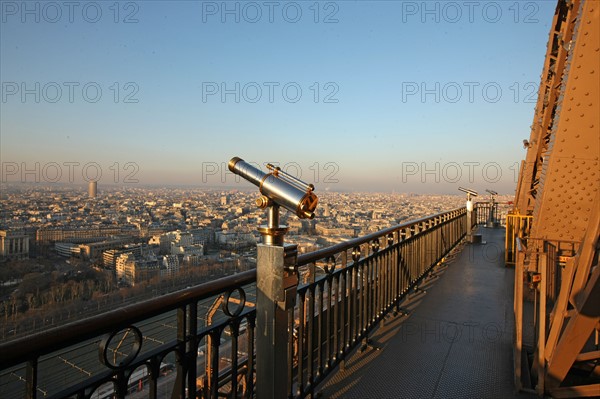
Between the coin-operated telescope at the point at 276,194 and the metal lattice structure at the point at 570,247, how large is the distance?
6.89 ft

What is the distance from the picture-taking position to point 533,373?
3.30 meters

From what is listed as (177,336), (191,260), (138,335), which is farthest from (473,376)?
(191,260)

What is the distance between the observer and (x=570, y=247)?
439 cm

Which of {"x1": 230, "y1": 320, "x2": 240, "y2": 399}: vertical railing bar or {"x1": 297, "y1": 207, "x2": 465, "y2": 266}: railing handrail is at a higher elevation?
{"x1": 297, "y1": 207, "x2": 465, "y2": 266}: railing handrail

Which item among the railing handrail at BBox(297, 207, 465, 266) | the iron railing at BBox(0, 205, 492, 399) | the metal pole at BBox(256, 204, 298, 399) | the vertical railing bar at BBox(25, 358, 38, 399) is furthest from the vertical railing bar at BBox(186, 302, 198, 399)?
the railing handrail at BBox(297, 207, 465, 266)

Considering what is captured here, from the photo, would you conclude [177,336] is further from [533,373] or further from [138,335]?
[533,373]

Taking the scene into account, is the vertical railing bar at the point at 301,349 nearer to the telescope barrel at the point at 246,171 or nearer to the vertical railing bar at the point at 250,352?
the vertical railing bar at the point at 250,352

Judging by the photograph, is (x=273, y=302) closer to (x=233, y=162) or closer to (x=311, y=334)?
(x=233, y=162)

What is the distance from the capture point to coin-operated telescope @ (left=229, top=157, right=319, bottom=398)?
1917 millimetres

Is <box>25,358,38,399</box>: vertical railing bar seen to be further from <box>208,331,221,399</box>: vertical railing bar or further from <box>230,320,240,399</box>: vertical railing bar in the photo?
<box>230,320,240,399</box>: vertical railing bar

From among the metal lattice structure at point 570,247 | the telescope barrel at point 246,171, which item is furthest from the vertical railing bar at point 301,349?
the metal lattice structure at point 570,247

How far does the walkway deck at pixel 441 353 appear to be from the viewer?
127 inches

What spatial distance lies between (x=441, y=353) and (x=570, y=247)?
214 centimetres

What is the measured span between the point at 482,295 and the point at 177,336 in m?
5.80
